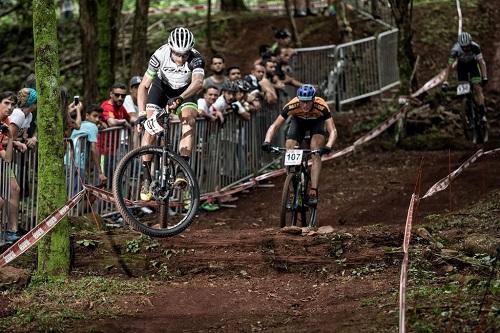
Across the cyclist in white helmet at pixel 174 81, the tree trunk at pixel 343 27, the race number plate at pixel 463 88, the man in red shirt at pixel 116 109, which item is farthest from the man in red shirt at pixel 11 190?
the tree trunk at pixel 343 27

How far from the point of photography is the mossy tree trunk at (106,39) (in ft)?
60.2

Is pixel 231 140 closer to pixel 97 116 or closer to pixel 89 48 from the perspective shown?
pixel 97 116

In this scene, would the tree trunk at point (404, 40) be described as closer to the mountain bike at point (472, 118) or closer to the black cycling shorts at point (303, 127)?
the mountain bike at point (472, 118)

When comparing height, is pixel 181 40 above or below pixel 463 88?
below

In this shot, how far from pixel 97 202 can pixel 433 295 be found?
6416mm

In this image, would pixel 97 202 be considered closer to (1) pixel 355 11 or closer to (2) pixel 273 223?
(2) pixel 273 223

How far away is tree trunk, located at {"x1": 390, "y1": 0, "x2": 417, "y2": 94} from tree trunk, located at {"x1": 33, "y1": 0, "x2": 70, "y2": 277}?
37.9ft

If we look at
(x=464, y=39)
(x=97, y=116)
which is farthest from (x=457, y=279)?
(x=464, y=39)

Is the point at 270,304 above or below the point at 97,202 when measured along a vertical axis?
below

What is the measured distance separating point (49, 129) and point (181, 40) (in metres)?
1.78

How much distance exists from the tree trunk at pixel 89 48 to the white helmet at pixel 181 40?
8049 mm

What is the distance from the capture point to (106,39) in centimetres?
1870

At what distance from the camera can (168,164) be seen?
9984 mm

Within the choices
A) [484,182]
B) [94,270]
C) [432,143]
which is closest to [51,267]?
[94,270]
